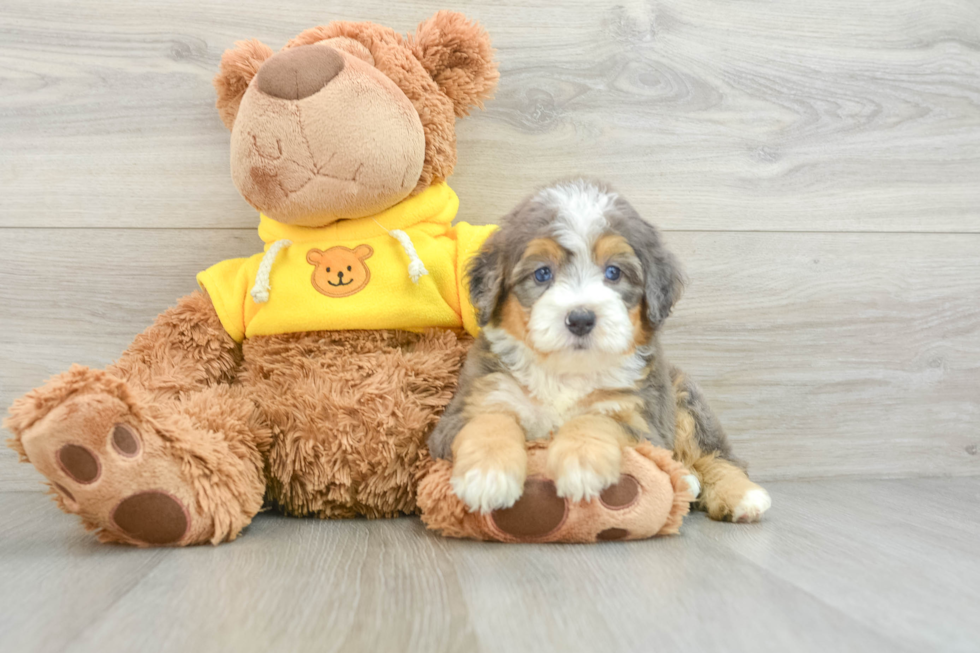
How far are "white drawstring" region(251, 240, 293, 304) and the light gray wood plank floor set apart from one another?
598mm

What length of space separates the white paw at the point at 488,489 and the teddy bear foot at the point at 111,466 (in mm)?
600

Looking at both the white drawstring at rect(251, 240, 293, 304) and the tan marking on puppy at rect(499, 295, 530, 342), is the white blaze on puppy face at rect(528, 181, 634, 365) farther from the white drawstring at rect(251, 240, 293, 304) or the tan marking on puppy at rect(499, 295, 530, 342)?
the white drawstring at rect(251, 240, 293, 304)

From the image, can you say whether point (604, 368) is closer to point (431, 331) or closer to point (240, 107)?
point (431, 331)

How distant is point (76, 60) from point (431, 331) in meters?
1.49

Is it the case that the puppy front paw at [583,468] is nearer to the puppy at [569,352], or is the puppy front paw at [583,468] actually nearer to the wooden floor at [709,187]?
the puppy at [569,352]

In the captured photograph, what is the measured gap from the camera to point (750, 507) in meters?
1.95

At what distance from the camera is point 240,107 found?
195 cm

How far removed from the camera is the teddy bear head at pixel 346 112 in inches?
73.7

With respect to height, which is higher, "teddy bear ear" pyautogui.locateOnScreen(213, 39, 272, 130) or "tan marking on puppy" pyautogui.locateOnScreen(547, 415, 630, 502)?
"teddy bear ear" pyautogui.locateOnScreen(213, 39, 272, 130)

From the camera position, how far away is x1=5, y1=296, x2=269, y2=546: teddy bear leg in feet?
→ 4.93

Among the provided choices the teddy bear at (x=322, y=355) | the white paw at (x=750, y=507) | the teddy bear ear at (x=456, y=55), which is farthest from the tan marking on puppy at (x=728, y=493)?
the teddy bear ear at (x=456, y=55)

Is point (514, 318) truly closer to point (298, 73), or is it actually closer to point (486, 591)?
point (486, 591)

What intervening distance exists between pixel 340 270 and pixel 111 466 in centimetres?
77

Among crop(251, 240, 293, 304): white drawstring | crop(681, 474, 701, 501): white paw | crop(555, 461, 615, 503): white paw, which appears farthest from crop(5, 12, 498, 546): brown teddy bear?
crop(681, 474, 701, 501): white paw
